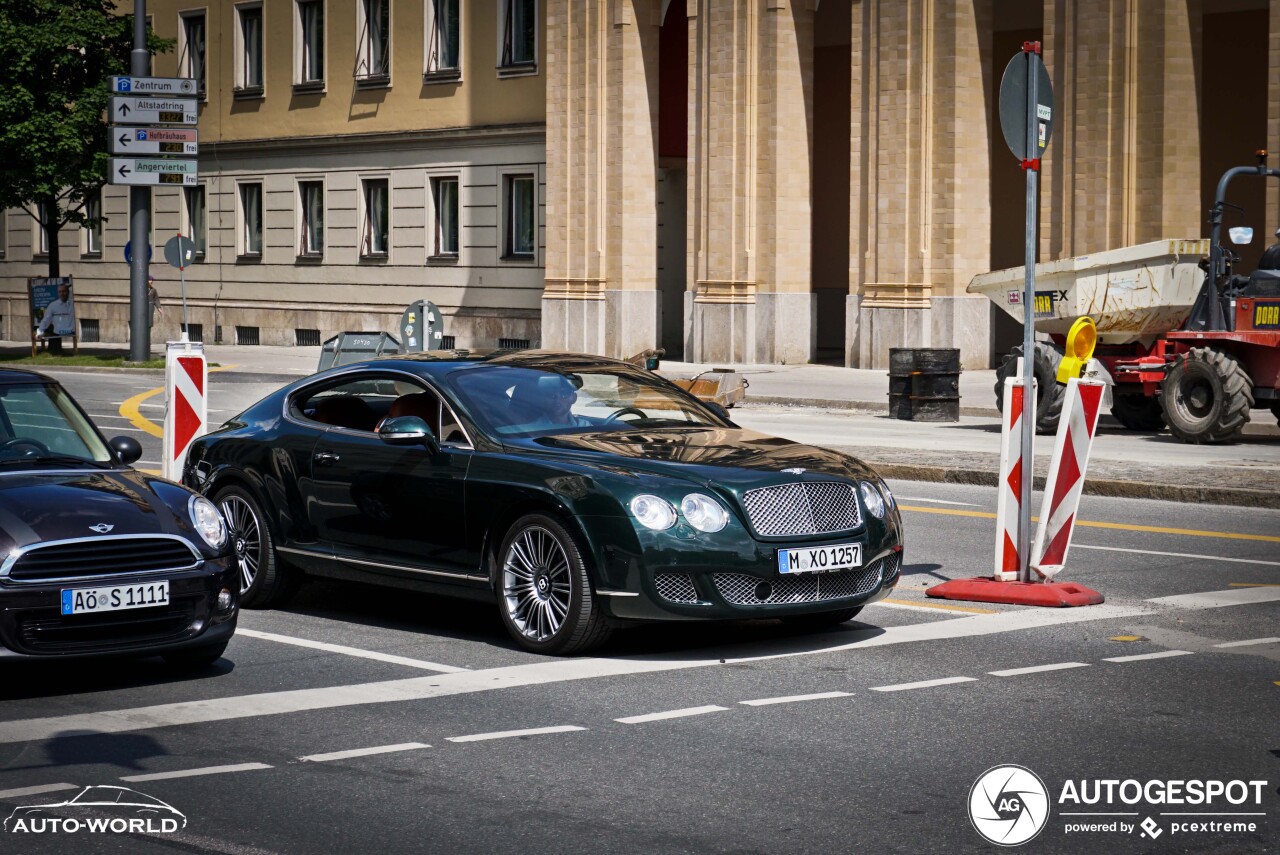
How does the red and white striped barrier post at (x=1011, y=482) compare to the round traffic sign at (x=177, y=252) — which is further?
the round traffic sign at (x=177, y=252)

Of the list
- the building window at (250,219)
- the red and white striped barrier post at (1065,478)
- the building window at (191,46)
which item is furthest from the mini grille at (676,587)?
the building window at (191,46)

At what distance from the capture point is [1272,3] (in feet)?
96.2

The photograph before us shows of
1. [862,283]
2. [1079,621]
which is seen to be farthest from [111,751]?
[862,283]

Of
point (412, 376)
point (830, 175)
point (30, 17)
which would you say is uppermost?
point (30, 17)

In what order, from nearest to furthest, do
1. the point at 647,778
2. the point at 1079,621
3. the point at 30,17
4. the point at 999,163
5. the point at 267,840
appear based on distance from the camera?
the point at 267,840 → the point at 647,778 → the point at 1079,621 → the point at 30,17 → the point at 999,163

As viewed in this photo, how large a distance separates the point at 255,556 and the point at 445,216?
33654 mm

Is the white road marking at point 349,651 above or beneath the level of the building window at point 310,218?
beneath

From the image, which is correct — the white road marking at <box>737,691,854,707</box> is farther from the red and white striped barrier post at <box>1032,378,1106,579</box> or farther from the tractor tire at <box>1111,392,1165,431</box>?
the tractor tire at <box>1111,392,1165,431</box>

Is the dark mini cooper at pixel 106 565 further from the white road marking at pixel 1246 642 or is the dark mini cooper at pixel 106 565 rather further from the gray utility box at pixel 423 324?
the gray utility box at pixel 423 324

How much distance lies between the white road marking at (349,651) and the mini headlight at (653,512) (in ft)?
3.37

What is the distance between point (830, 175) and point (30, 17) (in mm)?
18269

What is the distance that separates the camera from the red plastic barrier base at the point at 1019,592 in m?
10.1

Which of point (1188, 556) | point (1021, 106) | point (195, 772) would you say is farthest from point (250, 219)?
point (195, 772)

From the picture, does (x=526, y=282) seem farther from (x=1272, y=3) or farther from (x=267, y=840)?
(x=267, y=840)
